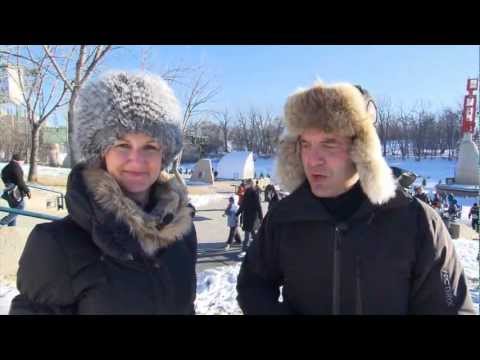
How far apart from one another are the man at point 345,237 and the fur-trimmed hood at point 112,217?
1.58 feet

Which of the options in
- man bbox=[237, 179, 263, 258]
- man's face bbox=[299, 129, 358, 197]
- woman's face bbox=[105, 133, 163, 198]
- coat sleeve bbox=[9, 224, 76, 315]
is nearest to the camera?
coat sleeve bbox=[9, 224, 76, 315]

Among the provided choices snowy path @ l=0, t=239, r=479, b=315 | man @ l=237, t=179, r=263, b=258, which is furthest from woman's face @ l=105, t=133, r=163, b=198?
man @ l=237, t=179, r=263, b=258

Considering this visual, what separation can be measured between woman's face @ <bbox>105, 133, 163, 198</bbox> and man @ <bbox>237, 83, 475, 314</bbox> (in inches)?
24.4

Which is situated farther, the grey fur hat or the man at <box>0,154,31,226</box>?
the man at <box>0,154,31,226</box>

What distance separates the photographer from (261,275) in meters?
1.56

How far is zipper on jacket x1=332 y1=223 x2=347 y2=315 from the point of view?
4.60 ft

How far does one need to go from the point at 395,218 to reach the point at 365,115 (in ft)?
1.72

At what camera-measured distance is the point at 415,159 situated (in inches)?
1683

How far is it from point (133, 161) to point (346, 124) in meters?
1.01

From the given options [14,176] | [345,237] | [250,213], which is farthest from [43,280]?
[14,176]

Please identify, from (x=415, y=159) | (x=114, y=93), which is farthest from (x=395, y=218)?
(x=415, y=159)

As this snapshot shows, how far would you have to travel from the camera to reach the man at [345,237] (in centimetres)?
139

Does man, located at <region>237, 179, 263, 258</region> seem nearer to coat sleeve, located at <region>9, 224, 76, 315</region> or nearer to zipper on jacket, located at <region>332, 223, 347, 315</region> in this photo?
zipper on jacket, located at <region>332, 223, 347, 315</region>
